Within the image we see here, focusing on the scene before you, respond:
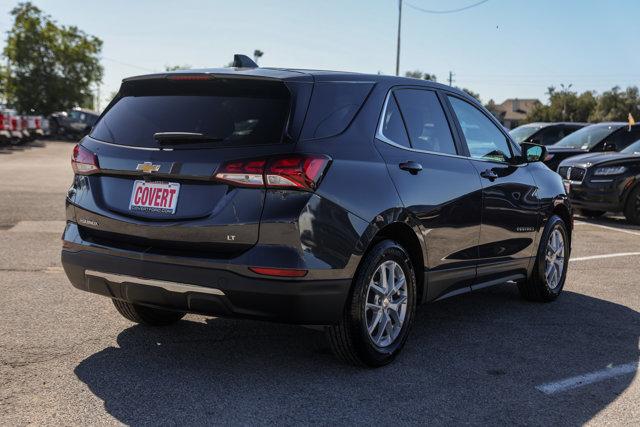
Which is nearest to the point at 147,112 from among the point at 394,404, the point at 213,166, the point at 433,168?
the point at 213,166

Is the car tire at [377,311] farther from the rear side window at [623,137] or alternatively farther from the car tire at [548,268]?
the rear side window at [623,137]

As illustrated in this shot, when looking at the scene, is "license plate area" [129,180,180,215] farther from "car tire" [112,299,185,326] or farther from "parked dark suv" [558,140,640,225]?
"parked dark suv" [558,140,640,225]

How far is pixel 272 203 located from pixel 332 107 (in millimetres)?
735

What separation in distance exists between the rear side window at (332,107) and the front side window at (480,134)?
1249 mm

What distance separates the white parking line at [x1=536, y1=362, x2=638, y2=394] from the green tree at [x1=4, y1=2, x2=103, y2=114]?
189 ft

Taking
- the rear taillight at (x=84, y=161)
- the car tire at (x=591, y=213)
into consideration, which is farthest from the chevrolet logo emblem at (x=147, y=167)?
the car tire at (x=591, y=213)

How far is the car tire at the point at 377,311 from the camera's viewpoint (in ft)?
13.7

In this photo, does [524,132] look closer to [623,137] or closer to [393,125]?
[623,137]

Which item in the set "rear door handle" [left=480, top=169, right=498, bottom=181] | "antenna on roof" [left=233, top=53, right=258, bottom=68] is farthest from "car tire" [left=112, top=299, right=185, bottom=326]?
"rear door handle" [left=480, top=169, right=498, bottom=181]

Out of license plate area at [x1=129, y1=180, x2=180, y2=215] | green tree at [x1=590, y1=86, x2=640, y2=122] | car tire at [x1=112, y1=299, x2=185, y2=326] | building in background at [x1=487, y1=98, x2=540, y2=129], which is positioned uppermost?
license plate area at [x1=129, y1=180, x2=180, y2=215]

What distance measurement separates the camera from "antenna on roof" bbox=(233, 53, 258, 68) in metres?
4.87

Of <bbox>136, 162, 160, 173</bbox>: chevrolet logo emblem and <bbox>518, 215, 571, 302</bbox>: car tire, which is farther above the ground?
<bbox>136, 162, 160, 173</bbox>: chevrolet logo emblem

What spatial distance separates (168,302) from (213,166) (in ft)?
2.51

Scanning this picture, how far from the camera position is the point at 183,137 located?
4016 mm
